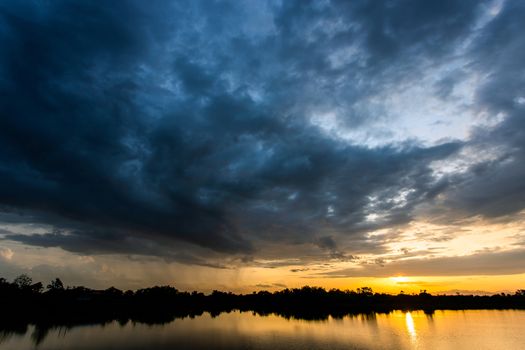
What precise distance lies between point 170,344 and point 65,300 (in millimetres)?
126686

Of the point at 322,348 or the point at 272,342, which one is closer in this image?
the point at 322,348

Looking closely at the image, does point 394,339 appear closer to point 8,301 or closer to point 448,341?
point 448,341

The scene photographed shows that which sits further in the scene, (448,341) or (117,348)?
(448,341)

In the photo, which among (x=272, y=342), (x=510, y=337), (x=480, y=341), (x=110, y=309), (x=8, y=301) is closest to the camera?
(x=272, y=342)

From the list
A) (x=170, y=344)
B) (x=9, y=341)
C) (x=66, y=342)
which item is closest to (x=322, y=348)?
(x=170, y=344)

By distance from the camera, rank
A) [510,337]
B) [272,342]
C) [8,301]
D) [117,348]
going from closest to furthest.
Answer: [117,348], [272,342], [510,337], [8,301]

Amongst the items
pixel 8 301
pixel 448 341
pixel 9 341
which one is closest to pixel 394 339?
pixel 448 341

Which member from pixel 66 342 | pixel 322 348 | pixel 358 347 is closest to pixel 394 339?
pixel 358 347

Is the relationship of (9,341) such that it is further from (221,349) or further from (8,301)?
(8,301)

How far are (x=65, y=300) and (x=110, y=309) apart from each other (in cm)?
2516

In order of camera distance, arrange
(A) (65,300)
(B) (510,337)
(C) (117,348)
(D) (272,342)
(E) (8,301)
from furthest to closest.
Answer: (A) (65,300) < (E) (8,301) < (B) (510,337) < (D) (272,342) < (C) (117,348)

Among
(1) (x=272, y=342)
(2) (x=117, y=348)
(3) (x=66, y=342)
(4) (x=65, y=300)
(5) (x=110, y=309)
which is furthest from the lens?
(5) (x=110, y=309)

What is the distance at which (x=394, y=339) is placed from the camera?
3127 inches

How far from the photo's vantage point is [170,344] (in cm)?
6606
